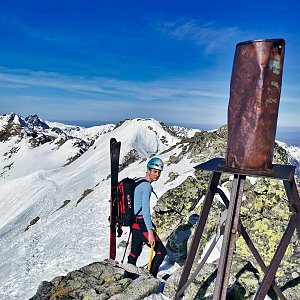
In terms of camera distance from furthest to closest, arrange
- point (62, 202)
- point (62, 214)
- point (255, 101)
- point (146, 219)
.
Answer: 1. point (62, 202)
2. point (62, 214)
3. point (146, 219)
4. point (255, 101)

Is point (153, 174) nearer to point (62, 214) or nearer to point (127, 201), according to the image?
point (127, 201)

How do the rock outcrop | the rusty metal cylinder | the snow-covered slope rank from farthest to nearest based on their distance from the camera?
the snow-covered slope
the rock outcrop
the rusty metal cylinder

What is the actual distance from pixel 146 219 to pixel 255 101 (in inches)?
166

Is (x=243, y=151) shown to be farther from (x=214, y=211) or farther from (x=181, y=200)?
(x=181, y=200)

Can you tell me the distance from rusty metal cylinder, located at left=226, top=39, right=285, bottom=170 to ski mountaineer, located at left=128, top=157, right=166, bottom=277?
310cm

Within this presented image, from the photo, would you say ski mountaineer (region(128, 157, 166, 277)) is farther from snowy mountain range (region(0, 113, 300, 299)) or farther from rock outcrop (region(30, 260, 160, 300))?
snowy mountain range (region(0, 113, 300, 299))

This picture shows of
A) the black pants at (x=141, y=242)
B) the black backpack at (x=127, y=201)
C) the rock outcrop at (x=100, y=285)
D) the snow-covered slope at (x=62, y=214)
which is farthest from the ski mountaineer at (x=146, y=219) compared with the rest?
the snow-covered slope at (x=62, y=214)

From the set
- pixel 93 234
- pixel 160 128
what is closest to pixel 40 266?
pixel 93 234

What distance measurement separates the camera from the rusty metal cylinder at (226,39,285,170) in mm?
4891

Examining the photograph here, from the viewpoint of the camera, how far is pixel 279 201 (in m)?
11.3

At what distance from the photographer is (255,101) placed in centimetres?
496

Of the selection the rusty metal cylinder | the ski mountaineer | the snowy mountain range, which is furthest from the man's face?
the snowy mountain range

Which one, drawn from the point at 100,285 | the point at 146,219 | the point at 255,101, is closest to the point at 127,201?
the point at 146,219

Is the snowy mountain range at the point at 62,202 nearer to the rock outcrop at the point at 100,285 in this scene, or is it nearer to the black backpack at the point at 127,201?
the rock outcrop at the point at 100,285
